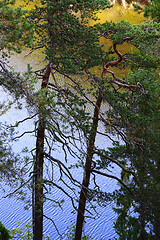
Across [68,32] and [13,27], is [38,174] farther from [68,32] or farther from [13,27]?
[13,27]

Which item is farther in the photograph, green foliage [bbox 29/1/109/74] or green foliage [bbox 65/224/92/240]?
green foliage [bbox 65/224/92/240]

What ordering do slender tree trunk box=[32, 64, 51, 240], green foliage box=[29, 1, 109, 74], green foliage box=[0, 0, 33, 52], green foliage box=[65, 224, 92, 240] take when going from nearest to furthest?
green foliage box=[0, 0, 33, 52] < green foliage box=[29, 1, 109, 74] < slender tree trunk box=[32, 64, 51, 240] < green foliage box=[65, 224, 92, 240]

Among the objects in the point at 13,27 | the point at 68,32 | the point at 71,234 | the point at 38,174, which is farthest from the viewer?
the point at 71,234

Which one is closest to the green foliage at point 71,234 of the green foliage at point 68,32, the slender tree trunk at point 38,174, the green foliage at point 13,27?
the slender tree trunk at point 38,174

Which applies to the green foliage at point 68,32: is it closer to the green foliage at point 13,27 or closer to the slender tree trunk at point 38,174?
the slender tree trunk at point 38,174

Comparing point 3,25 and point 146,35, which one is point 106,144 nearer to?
point 146,35

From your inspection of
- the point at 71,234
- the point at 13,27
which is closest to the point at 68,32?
the point at 13,27

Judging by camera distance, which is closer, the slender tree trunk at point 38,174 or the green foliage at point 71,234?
the slender tree trunk at point 38,174

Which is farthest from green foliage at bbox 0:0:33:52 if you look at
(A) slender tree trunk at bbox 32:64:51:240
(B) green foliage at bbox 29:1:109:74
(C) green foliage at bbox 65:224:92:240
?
(C) green foliage at bbox 65:224:92:240

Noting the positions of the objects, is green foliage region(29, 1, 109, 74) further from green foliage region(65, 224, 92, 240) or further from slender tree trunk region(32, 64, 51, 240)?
green foliage region(65, 224, 92, 240)

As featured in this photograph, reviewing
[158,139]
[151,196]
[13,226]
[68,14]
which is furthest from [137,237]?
[68,14]

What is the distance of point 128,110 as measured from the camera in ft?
17.2

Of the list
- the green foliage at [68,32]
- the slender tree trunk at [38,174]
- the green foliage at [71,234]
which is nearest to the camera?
the green foliage at [68,32]

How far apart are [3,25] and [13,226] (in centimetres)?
581
